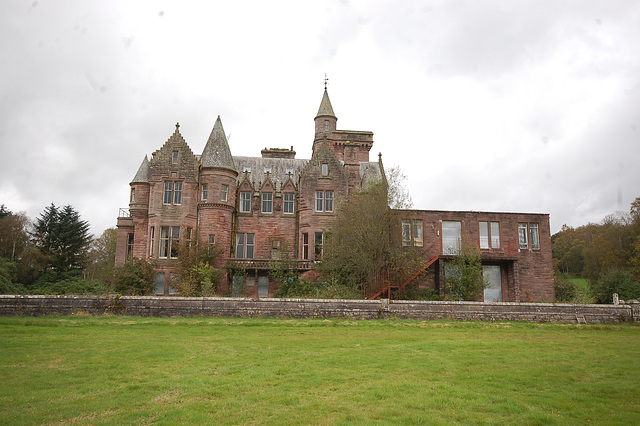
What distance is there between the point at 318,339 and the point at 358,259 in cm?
1543

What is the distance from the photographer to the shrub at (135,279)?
117ft

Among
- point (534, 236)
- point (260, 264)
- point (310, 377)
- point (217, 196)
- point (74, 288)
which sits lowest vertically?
point (310, 377)

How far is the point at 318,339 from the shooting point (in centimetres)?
1739

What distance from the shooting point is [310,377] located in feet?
37.0

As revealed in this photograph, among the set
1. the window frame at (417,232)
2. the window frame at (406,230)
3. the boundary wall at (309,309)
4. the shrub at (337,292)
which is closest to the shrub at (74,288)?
the boundary wall at (309,309)

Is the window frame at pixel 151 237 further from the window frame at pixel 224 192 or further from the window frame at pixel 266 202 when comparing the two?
the window frame at pixel 266 202

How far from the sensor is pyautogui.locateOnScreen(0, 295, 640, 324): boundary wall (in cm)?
2325

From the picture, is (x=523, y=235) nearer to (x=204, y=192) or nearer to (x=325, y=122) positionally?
(x=325, y=122)

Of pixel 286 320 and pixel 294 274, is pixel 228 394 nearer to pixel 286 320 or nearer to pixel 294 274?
pixel 286 320

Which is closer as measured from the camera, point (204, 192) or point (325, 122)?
point (204, 192)

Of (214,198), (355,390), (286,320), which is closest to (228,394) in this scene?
(355,390)

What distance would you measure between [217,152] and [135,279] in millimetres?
12071

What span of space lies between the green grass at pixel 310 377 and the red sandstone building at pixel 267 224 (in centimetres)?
1803

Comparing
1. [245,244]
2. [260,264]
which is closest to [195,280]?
[260,264]
